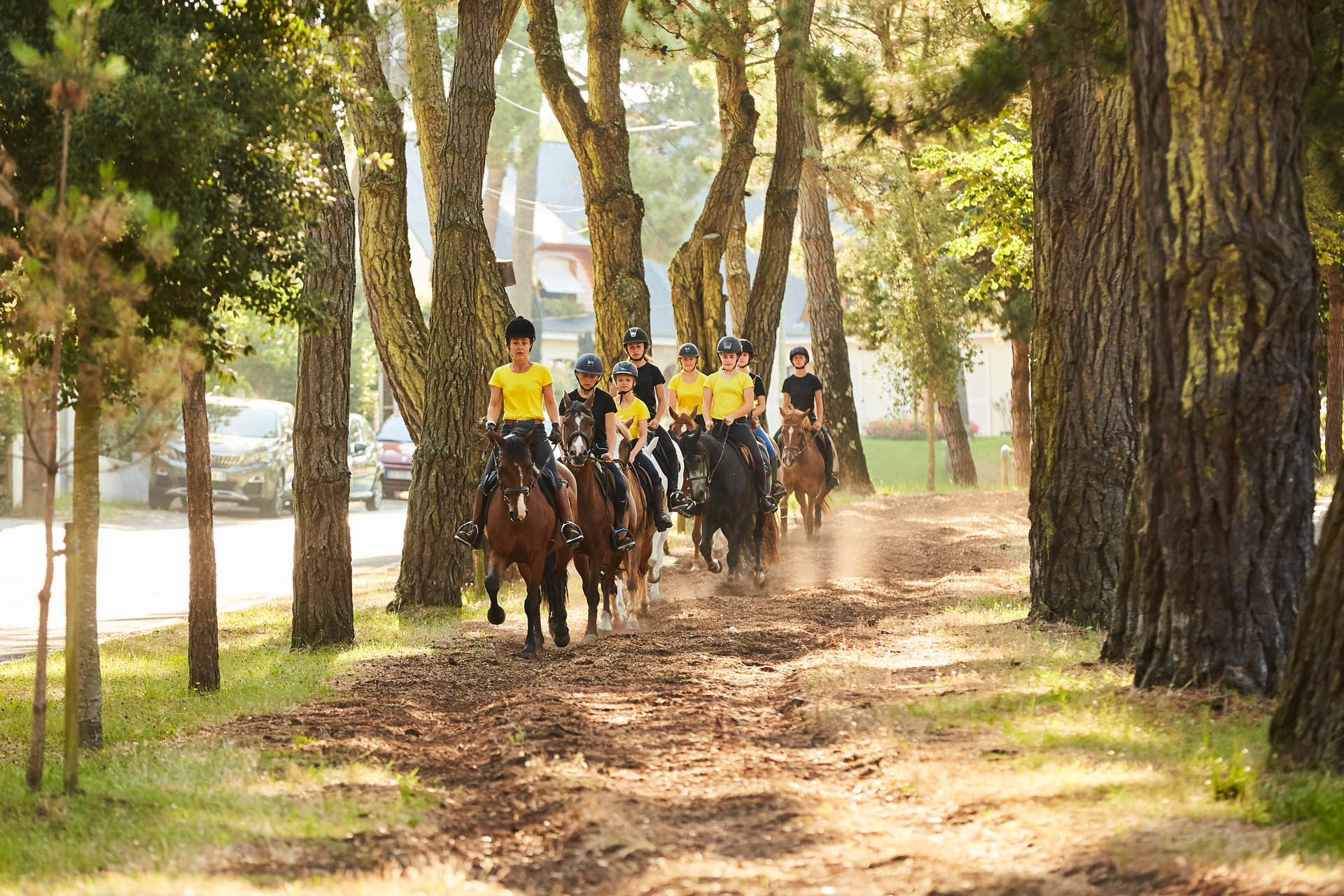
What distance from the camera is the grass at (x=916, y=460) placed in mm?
50531

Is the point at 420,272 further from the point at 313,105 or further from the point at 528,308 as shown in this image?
the point at 313,105

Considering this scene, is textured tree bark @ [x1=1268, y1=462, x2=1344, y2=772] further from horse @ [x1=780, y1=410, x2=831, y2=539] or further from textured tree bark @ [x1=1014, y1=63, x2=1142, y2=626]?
horse @ [x1=780, y1=410, x2=831, y2=539]

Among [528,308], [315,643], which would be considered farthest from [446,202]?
[528,308]

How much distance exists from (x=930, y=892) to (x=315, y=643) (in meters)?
8.81

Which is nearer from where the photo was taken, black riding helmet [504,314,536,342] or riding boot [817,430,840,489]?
black riding helmet [504,314,536,342]

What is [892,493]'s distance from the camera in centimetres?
3141

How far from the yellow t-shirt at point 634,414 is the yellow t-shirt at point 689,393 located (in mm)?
2083

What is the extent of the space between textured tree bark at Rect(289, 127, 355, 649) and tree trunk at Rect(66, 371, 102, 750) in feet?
14.3

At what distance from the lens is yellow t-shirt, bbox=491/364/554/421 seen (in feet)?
39.1

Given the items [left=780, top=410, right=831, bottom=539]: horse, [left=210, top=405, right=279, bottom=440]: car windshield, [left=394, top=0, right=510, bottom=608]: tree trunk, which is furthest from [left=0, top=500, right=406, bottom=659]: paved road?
[left=780, top=410, right=831, bottom=539]: horse

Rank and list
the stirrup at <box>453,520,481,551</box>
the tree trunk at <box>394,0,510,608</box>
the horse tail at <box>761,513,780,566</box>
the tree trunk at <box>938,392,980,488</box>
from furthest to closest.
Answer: the tree trunk at <box>938,392,980,488</box>, the horse tail at <box>761,513,780,566</box>, the tree trunk at <box>394,0,510,608</box>, the stirrup at <box>453,520,481,551</box>

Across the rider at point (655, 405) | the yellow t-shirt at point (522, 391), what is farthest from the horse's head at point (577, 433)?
the rider at point (655, 405)

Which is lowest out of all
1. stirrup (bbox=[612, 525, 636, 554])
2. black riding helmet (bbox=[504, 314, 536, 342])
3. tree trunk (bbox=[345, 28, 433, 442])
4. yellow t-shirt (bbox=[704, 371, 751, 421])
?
stirrup (bbox=[612, 525, 636, 554])

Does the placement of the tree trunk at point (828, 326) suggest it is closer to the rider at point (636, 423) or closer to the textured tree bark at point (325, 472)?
the rider at point (636, 423)
